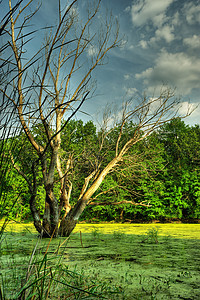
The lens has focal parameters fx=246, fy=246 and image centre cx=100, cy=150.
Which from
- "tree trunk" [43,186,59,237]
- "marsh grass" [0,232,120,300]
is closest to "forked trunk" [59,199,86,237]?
"tree trunk" [43,186,59,237]

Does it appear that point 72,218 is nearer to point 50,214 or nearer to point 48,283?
point 50,214

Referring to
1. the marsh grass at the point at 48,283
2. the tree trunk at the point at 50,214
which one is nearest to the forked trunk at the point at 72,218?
the tree trunk at the point at 50,214

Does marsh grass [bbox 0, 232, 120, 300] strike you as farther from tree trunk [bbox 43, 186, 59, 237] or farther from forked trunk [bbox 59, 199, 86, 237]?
forked trunk [bbox 59, 199, 86, 237]

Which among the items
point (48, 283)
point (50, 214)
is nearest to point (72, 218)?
point (50, 214)

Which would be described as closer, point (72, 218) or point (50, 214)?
point (50, 214)

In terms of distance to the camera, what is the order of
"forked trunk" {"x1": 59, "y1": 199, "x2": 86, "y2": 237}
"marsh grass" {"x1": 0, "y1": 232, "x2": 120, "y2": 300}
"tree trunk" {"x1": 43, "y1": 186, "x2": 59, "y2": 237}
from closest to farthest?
"marsh grass" {"x1": 0, "y1": 232, "x2": 120, "y2": 300} < "tree trunk" {"x1": 43, "y1": 186, "x2": 59, "y2": 237} < "forked trunk" {"x1": 59, "y1": 199, "x2": 86, "y2": 237}

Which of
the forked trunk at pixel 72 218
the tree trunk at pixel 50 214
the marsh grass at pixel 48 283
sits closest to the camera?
the marsh grass at pixel 48 283

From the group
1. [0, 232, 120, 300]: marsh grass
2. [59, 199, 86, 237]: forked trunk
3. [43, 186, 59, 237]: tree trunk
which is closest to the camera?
[0, 232, 120, 300]: marsh grass

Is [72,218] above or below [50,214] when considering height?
below

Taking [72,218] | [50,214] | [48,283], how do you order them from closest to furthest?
[48,283] → [50,214] → [72,218]

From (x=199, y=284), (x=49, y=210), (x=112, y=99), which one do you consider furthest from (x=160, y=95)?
(x=199, y=284)

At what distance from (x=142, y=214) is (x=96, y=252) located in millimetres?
11888

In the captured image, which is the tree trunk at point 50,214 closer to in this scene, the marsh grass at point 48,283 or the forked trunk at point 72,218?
the forked trunk at point 72,218

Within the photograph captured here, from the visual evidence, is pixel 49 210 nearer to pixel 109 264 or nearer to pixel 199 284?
pixel 109 264
